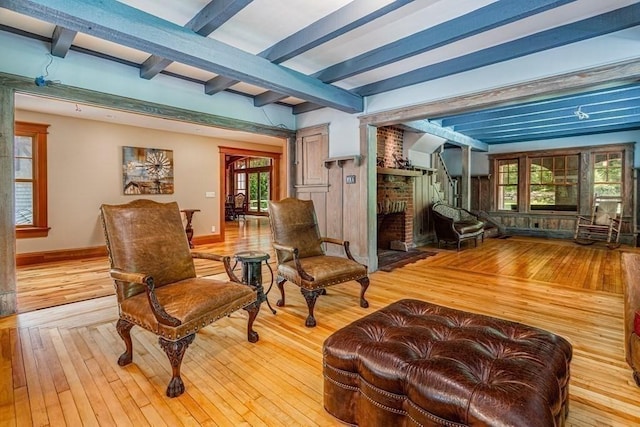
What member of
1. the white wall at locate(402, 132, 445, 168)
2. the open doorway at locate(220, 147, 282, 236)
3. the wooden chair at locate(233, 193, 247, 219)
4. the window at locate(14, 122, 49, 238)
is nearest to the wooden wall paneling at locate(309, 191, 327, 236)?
the white wall at locate(402, 132, 445, 168)

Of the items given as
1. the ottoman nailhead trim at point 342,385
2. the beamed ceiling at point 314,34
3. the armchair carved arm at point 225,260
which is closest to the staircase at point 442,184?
the beamed ceiling at point 314,34

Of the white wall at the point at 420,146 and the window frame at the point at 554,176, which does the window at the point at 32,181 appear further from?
the window frame at the point at 554,176

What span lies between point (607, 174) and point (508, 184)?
2080 mm

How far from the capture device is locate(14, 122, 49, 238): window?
207 inches

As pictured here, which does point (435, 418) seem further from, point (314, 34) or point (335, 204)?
point (335, 204)

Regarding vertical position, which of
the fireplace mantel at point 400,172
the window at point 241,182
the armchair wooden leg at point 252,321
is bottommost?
the armchair wooden leg at point 252,321

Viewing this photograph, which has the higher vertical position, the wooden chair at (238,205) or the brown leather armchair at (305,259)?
the wooden chair at (238,205)

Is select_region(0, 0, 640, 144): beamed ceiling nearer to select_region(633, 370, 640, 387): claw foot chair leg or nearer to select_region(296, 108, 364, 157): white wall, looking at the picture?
select_region(296, 108, 364, 157): white wall

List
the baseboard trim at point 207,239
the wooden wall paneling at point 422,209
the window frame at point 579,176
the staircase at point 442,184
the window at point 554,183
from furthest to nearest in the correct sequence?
the window at point 554,183 → the staircase at point 442,184 → the window frame at point 579,176 → the baseboard trim at point 207,239 → the wooden wall paneling at point 422,209

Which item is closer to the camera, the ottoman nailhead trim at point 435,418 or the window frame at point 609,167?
the ottoman nailhead trim at point 435,418

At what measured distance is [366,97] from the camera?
15.3ft

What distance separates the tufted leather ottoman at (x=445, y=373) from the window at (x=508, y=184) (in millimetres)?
8464

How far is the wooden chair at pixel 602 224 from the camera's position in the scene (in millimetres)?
7070

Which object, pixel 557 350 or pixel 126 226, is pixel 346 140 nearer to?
pixel 126 226
